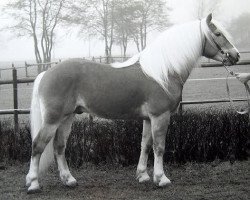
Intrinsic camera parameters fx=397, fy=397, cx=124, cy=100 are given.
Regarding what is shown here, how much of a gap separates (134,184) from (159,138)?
82 cm

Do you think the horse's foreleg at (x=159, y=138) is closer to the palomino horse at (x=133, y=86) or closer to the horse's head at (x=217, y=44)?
the palomino horse at (x=133, y=86)

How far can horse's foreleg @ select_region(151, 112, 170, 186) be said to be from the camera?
4953 millimetres

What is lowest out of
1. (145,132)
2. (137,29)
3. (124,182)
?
(124,182)

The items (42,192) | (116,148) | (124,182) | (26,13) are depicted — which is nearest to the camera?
(42,192)

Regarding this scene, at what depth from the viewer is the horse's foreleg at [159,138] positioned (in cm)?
495

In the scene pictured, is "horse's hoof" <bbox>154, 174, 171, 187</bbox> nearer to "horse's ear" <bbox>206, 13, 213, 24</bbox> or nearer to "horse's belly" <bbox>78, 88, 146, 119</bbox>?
"horse's belly" <bbox>78, 88, 146, 119</bbox>

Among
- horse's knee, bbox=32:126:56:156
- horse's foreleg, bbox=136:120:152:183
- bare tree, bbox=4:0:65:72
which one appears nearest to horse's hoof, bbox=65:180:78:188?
horse's knee, bbox=32:126:56:156

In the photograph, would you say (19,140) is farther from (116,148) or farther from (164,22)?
(164,22)

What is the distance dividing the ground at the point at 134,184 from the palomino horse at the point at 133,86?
0.26m

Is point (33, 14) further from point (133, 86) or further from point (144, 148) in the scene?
point (133, 86)

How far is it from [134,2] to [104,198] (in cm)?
2918

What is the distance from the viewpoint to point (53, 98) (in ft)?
16.1

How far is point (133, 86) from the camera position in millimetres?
5004

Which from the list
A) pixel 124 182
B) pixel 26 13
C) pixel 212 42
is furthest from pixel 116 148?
pixel 26 13
